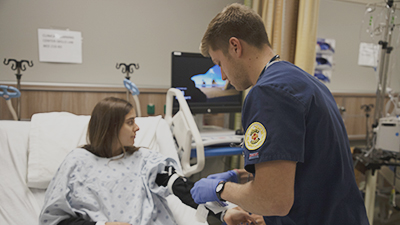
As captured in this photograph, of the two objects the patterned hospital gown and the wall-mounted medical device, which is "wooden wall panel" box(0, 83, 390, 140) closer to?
the patterned hospital gown

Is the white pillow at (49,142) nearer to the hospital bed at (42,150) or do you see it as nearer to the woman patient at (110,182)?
the hospital bed at (42,150)

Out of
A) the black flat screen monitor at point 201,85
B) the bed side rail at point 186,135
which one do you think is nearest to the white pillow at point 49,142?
the bed side rail at point 186,135

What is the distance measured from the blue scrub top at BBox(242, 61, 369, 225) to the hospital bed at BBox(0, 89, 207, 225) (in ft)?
2.72

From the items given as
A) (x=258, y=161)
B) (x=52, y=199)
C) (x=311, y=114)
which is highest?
(x=311, y=114)

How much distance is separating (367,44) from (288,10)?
199 centimetres

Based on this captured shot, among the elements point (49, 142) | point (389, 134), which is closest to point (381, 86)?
point (389, 134)

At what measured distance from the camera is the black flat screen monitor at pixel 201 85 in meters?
2.30

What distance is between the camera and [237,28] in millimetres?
853

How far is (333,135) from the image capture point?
763 millimetres

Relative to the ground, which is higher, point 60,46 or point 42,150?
point 60,46

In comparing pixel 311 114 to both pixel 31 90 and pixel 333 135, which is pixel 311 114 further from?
pixel 31 90

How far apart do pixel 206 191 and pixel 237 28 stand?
54 cm

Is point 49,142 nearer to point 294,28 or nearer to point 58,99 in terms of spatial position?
point 58,99

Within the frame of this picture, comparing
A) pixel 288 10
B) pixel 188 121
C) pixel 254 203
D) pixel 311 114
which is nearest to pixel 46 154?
pixel 188 121
